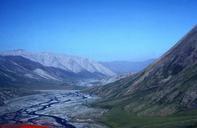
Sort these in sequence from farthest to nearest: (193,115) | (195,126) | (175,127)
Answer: (193,115) → (175,127) → (195,126)

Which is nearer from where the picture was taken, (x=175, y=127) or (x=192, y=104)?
(x=175, y=127)

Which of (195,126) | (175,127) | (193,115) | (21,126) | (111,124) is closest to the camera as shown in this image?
(195,126)

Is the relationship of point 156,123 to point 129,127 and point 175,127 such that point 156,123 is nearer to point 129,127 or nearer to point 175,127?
point 129,127

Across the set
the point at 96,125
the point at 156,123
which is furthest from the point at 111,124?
the point at 156,123

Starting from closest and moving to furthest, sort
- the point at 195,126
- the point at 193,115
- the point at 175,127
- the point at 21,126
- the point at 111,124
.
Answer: the point at 195,126, the point at 175,127, the point at 193,115, the point at 21,126, the point at 111,124

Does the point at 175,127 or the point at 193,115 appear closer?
the point at 175,127

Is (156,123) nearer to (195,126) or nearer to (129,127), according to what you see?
(129,127)

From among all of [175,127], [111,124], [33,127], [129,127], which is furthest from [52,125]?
[175,127]

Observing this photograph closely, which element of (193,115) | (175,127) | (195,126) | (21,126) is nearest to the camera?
(195,126)

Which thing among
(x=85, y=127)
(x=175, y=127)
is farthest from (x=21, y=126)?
(x=175, y=127)
